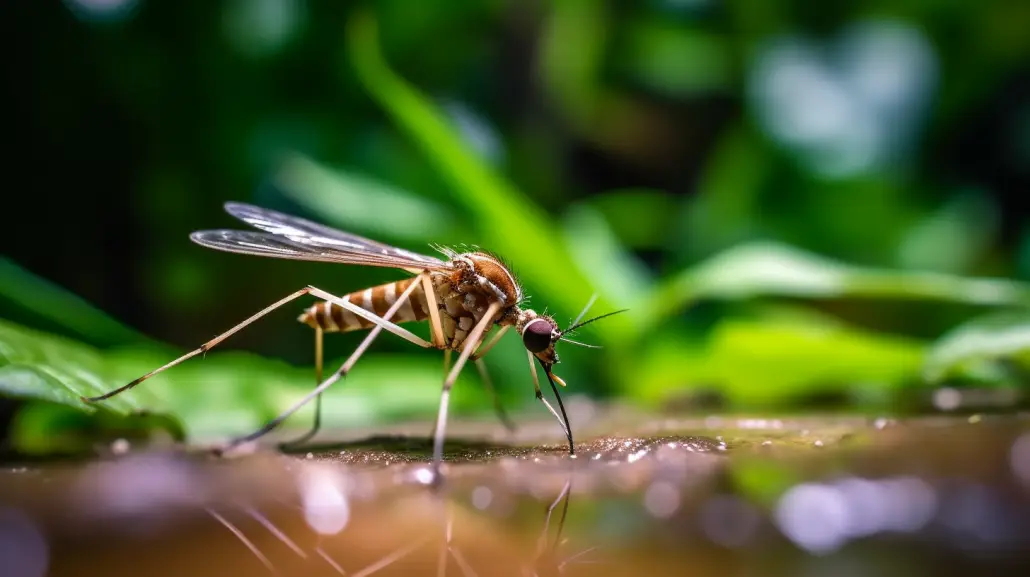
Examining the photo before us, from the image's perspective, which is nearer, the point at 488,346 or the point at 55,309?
the point at 488,346

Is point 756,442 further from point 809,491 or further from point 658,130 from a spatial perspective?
point 658,130

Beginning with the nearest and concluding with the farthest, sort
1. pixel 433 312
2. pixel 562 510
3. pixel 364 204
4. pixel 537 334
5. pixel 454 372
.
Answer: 1. pixel 562 510
2. pixel 454 372
3. pixel 537 334
4. pixel 433 312
5. pixel 364 204

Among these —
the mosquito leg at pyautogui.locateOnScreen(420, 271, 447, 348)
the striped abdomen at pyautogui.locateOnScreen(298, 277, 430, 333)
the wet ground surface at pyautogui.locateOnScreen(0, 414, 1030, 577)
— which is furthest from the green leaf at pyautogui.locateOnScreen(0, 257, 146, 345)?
the mosquito leg at pyautogui.locateOnScreen(420, 271, 447, 348)

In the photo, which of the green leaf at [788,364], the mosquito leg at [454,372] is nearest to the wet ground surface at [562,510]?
the mosquito leg at [454,372]

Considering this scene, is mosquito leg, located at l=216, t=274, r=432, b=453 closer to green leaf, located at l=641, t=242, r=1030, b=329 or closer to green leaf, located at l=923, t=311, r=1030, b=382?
green leaf, located at l=641, t=242, r=1030, b=329

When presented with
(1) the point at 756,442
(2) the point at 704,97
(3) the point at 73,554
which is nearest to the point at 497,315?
(1) the point at 756,442

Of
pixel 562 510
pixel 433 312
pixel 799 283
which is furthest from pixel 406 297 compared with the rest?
pixel 799 283

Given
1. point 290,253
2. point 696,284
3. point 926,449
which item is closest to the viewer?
point 926,449

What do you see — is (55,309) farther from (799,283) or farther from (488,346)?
(799,283)
